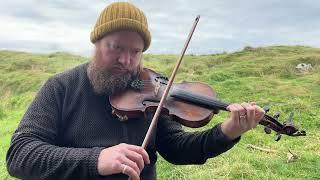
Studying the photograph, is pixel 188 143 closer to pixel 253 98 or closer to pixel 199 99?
pixel 199 99

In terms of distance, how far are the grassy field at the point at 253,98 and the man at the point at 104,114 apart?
243 centimetres

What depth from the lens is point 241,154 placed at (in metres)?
6.57

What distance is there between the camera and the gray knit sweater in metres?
2.81

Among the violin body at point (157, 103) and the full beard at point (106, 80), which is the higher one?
the full beard at point (106, 80)

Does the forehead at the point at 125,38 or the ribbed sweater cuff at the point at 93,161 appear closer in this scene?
the ribbed sweater cuff at the point at 93,161

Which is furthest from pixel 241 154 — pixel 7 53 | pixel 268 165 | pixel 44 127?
pixel 7 53

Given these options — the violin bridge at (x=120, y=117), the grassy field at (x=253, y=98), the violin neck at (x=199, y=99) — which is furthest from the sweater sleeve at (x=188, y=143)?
the grassy field at (x=253, y=98)

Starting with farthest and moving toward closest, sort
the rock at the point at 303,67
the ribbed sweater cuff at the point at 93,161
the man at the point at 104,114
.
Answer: the rock at the point at 303,67 < the man at the point at 104,114 < the ribbed sweater cuff at the point at 93,161

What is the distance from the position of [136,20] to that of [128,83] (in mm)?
434

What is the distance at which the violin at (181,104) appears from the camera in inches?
127

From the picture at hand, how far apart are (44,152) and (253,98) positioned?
973 centimetres

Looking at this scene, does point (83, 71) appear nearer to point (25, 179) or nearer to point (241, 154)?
point (25, 179)

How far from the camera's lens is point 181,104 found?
336 cm

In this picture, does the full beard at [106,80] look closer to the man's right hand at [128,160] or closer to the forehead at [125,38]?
the forehead at [125,38]
